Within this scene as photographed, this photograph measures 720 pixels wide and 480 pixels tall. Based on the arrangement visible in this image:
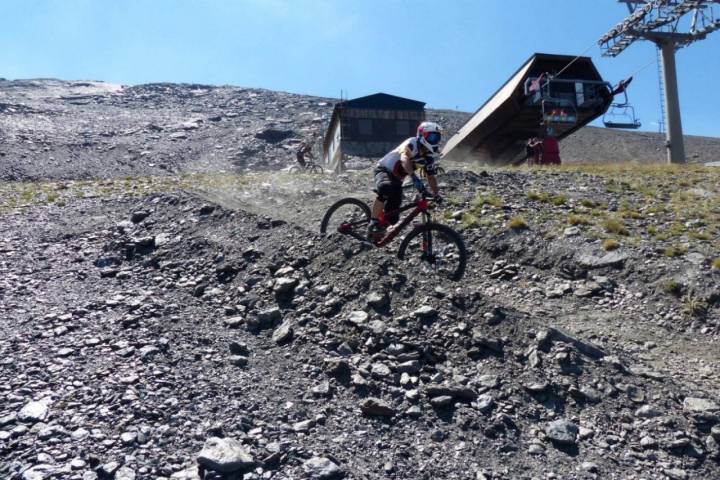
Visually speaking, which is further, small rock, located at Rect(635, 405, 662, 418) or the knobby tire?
the knobby tire

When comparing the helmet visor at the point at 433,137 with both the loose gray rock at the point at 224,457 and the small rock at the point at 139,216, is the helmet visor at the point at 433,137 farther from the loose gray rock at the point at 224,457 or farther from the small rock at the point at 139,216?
the small rock at the point at 139,216

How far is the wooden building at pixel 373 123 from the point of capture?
39656 millimetres

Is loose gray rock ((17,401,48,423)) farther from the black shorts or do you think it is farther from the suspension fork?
the black shorts

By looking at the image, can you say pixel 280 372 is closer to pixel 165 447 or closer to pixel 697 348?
pixel 165 447

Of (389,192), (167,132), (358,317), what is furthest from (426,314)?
(167,132)

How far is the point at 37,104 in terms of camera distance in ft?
207

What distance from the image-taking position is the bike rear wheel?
11.1 meters

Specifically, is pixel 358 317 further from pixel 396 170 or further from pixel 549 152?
pixel 549 152

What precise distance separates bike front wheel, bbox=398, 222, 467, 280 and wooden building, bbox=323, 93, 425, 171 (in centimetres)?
2958

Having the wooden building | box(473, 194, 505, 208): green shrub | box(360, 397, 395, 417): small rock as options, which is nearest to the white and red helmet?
box(360, 397, 395, 417): small rock

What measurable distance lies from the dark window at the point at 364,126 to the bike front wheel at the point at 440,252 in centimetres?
3088

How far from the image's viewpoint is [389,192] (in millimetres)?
10539

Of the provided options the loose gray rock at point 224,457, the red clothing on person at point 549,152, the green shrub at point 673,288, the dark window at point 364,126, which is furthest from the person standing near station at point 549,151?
the loose gray rock at point 224,457

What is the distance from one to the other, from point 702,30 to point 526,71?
623 inches
